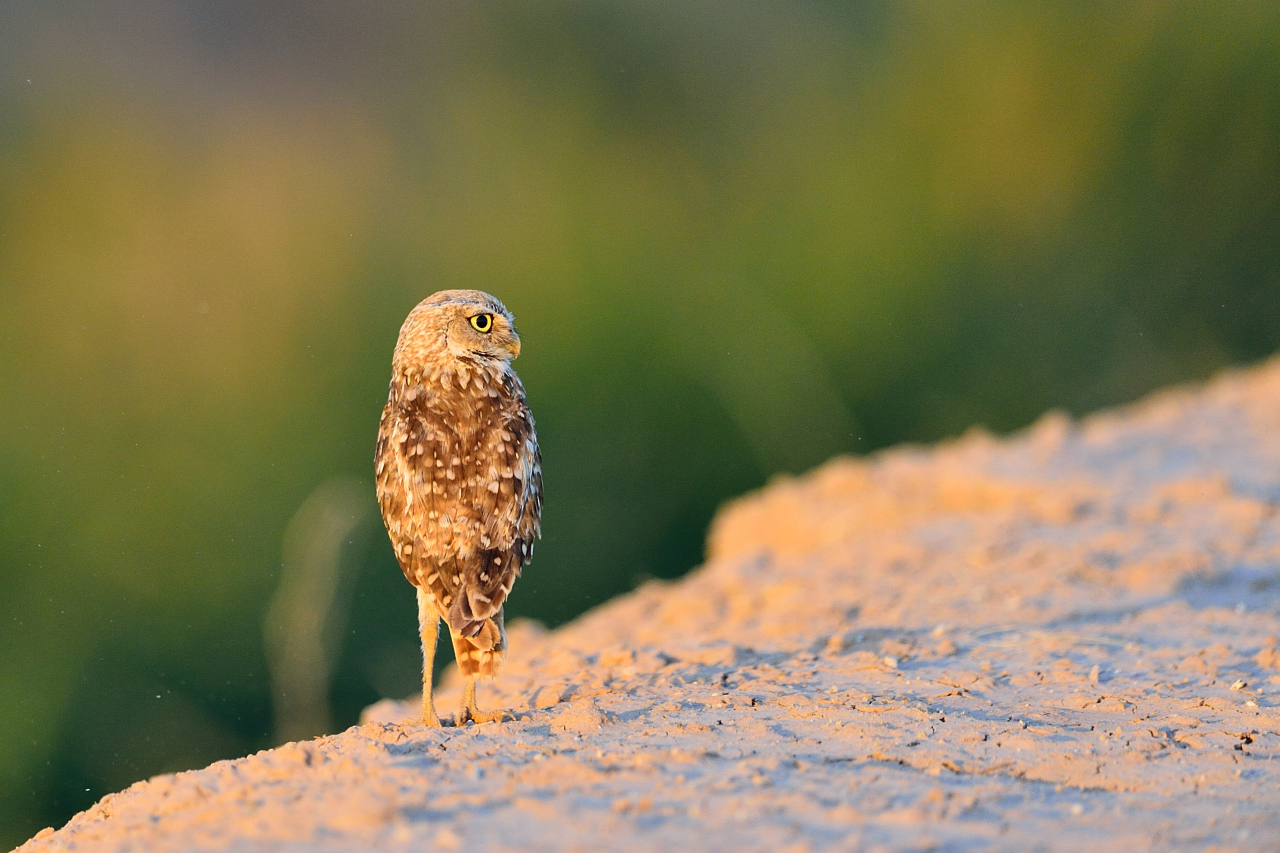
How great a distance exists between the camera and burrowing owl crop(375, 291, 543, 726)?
12.1 ft

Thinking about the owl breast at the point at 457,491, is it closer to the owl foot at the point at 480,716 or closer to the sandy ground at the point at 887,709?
the owl foot at the point at 480,716

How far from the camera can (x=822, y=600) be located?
5.24 metres

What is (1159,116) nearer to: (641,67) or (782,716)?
(641,67)

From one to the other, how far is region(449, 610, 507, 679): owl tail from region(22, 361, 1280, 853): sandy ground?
221mm

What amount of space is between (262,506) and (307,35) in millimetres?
8316

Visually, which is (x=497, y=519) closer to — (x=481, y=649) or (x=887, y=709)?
(x=481, y=649)

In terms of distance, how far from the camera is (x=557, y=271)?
10.2 metres

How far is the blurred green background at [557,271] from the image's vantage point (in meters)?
8.10

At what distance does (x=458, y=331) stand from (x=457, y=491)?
45 cm

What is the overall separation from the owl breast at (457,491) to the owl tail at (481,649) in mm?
66

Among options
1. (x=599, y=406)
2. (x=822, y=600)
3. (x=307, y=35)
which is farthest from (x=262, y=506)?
(x=307, y=35)

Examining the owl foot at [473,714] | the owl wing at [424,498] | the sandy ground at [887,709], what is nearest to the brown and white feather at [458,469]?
the owl wing at [424,498]

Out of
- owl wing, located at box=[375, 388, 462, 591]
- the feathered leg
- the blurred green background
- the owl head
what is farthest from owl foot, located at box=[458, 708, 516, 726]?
the blurred green background

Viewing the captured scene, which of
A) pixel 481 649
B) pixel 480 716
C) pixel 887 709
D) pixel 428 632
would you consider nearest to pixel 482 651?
pixel 481 649
